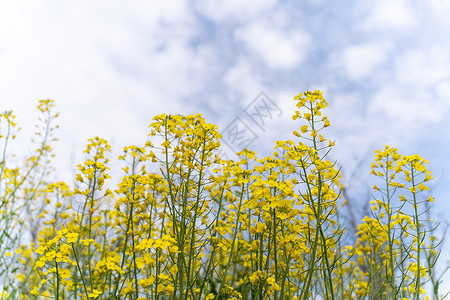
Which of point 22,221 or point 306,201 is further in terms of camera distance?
point 22,221

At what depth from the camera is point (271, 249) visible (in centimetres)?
270

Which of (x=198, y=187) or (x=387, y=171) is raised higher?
(x=387, y=171)

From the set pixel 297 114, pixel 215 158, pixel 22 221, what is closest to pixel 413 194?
pixel 297 114

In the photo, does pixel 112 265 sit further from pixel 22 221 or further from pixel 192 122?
pixel 22 221

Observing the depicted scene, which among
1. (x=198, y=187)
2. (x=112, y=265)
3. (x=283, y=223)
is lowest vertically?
(x=112, y=265)

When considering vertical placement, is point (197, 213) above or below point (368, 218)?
below

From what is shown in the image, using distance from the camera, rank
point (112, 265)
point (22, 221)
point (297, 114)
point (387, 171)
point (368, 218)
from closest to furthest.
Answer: point (112, 265)
point (297, 114)
point (387, 171)
point (368, 218)
point (22, 221)

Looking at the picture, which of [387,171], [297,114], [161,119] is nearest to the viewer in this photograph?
[297,114]

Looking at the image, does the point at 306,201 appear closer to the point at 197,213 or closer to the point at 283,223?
the point at 283,223

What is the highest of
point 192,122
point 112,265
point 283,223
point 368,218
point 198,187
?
point 192,122

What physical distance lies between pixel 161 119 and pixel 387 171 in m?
2.08

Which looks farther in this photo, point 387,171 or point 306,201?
point 387,171

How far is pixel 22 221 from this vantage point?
5.72 m

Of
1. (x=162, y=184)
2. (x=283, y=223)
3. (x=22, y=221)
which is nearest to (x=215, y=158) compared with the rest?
(x=162, y=184)
